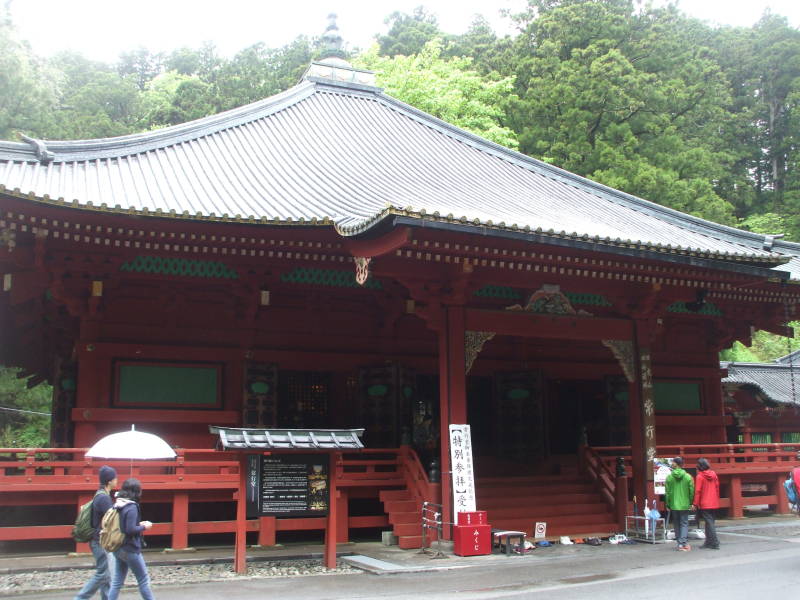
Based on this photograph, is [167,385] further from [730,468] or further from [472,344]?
[730,468]

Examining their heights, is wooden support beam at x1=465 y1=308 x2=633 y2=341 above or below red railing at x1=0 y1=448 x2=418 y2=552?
above

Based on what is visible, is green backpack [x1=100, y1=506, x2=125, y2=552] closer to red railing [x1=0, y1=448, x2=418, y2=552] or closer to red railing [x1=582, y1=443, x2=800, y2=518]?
red railing [x1=0, y1=448, x2=418, y2=552]

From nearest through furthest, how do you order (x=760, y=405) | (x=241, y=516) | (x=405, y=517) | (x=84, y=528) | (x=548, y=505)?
(x=84, y=528), (x=241, y=516), (x=405, y=517), (x=548, y=505), (x=760, y=405)

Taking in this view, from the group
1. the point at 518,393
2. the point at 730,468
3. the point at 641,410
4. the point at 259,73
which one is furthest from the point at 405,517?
the point at 259,73

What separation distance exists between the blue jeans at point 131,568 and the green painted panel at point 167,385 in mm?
6017

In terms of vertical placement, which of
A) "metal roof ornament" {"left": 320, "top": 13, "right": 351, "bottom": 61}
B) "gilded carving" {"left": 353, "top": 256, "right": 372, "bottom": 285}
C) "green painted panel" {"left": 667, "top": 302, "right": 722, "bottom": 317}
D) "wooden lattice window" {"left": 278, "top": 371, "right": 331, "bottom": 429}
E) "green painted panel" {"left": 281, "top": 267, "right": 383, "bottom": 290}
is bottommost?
"wooden lattice window" {"left": 278, "top": 371, "right": 331, "bottom": 429}

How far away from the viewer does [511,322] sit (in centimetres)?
1272

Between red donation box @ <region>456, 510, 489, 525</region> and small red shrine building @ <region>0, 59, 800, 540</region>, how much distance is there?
1.46ft

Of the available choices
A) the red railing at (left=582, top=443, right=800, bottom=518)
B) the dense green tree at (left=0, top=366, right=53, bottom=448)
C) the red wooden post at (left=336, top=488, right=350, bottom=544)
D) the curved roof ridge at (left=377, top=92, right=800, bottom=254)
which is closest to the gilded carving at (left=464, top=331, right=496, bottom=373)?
the red wooden post at (left=336, top=488, right=350, bottom=544)

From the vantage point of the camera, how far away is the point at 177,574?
10055 mm

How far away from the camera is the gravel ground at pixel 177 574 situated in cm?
927

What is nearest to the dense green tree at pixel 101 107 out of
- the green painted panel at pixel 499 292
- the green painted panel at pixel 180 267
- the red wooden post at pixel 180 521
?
the green painted panel at pixel 180 267

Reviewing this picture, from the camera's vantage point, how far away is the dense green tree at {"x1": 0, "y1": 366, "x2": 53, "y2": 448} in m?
32.1

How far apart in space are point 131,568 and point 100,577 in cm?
64
